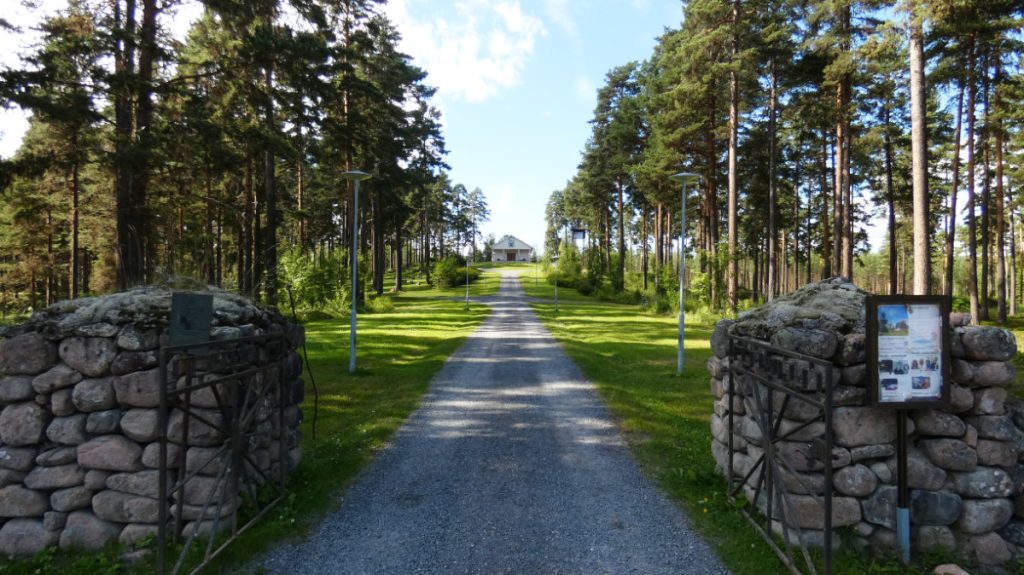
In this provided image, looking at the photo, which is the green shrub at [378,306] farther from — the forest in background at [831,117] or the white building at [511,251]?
the white building at [511,251]

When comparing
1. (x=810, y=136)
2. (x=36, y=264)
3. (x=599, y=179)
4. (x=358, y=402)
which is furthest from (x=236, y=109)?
(x=599, y=179)

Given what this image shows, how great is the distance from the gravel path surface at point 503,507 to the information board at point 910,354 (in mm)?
1922

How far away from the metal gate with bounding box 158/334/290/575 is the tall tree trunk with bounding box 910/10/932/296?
585 inches

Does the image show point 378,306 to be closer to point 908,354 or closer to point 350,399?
point 350,399

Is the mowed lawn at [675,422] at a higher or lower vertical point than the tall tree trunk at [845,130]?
lower

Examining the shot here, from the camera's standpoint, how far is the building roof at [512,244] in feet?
342

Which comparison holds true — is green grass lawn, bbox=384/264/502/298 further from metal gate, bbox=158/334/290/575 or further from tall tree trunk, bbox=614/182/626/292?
metal gate, bbox=158/334/290/575

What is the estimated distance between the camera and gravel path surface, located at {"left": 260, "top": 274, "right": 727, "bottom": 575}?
395 centimetres

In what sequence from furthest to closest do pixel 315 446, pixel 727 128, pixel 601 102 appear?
pixel 601 102 → pixel 727 128 → pixel 315 446

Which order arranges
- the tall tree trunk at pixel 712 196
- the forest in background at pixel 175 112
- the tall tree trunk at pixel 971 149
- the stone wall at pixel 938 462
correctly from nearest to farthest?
1. the stone wall at pixel 938 462
2. the forest in background at pixel 175 112
3. the tall tree trunk at pixel 971 149
4. the tall tree trunk at pixel 712 196

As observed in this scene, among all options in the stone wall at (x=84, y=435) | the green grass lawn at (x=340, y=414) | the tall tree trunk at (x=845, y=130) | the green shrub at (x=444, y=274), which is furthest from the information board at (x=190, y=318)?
the green shrub at (x=444, y=274)

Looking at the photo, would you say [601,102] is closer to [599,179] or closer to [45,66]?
[599,179]

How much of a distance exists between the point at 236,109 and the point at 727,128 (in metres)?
18.3

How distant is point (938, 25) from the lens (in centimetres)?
1207
